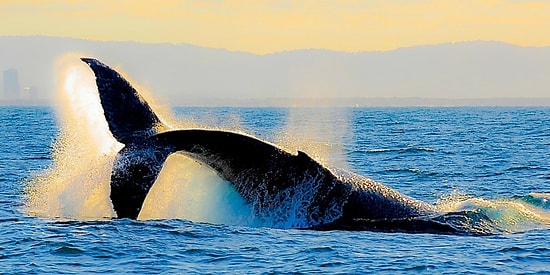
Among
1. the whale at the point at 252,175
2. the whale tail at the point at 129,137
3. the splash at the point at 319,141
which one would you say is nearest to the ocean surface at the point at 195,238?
the whale at the point at 252,175

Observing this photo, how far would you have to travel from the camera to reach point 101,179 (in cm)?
1274

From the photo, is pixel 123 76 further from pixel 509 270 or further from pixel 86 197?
pixel 509 270

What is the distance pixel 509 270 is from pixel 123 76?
17.6 ft

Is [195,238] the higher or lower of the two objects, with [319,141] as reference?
higher

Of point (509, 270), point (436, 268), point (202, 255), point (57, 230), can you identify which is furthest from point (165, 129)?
point (509, 270)

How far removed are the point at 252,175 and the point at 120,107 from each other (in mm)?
1870

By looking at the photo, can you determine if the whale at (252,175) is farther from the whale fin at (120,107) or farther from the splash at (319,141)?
the splash at (319,141)

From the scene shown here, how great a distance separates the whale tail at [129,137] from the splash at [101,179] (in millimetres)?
814

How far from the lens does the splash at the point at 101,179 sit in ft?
39.4

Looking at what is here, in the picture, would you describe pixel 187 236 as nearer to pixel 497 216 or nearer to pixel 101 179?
pixel 101 179

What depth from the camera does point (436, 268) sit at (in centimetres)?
1078

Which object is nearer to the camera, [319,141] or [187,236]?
[187,236]

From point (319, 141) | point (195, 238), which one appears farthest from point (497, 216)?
point (319, 141)

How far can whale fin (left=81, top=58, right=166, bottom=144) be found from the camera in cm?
1109
